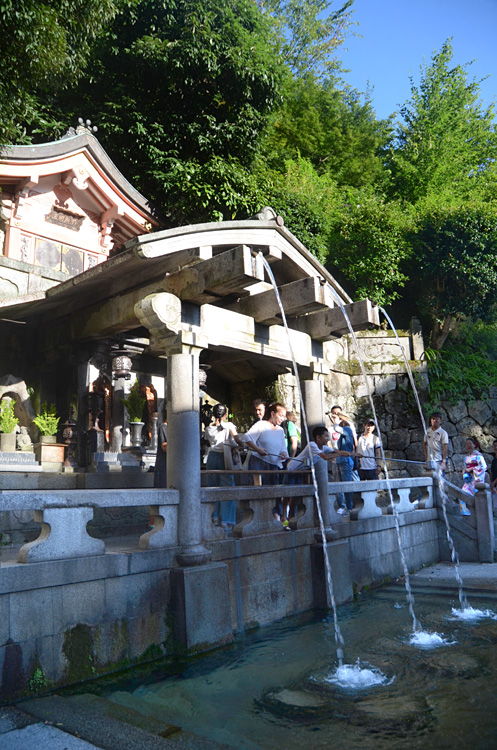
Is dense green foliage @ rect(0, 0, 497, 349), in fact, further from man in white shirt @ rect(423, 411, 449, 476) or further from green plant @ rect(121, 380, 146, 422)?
man in white shirt @ rect(423, 411, 449, 476)

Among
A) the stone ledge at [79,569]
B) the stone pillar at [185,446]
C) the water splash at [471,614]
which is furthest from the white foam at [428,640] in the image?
the stone ledge at [79,569]

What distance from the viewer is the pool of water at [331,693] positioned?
13.6ft

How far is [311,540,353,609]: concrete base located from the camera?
26.5 feet

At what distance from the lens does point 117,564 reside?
18.4ft

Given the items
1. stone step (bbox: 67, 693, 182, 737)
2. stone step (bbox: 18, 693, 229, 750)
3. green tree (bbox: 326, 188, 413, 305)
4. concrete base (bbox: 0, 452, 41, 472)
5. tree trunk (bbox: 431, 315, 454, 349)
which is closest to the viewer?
stone step (bbox: 18, 693, 229, 750)

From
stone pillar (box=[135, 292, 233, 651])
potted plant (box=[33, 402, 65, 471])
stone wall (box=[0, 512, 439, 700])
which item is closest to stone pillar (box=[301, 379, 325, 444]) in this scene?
stone wall (box=[0, 512, 439, 700])

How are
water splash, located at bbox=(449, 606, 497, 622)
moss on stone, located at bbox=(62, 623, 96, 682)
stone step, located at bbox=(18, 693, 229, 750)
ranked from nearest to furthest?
stone step, located at bbox=(18, 693, 229, 750) → moss on stone, located at bbox=(62, 623, 96, 682) → water splash, located at bbox=(449, 606, 497, 622)

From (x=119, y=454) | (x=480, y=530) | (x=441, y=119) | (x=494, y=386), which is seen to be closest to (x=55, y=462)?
(x=119, y=454)

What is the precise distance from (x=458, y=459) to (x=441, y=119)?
1633 centimetres

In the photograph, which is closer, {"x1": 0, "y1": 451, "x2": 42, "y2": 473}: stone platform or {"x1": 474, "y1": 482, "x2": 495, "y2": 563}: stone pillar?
{"x1": 0, "y1": 451, "x2": 42, "y2": 473}: stone platform

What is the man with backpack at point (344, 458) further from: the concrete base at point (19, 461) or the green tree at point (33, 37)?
the green tree at point (33, 37)

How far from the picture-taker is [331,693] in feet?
16.3

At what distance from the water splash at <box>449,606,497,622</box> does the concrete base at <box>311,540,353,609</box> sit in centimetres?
151

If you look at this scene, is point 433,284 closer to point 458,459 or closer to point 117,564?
point 458,459
